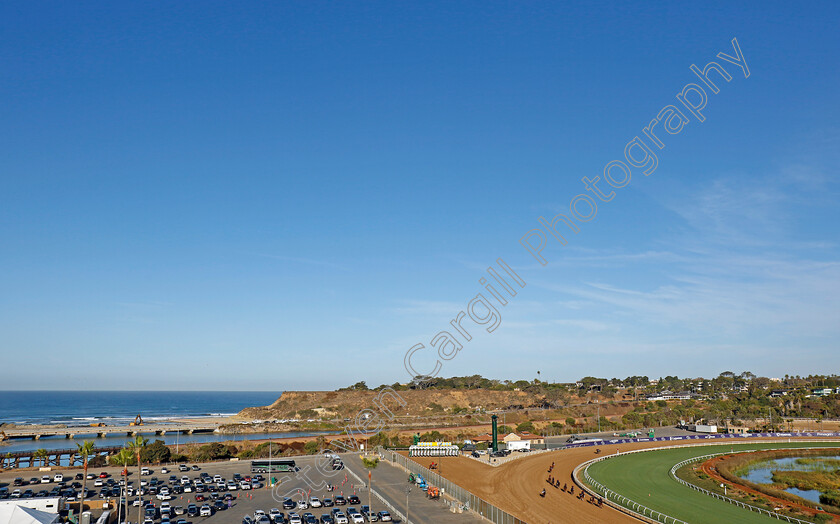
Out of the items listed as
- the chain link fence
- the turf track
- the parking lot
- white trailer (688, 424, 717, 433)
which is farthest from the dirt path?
white trailer (688, 424, 717, 433)

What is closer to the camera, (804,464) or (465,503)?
(465,503)

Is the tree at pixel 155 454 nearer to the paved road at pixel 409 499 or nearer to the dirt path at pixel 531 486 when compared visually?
the paved road at pixel 409 499

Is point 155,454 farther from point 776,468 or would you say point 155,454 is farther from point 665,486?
point 776,468

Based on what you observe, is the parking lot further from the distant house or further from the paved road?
the distant house

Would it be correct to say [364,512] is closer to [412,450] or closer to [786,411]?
[412,450]

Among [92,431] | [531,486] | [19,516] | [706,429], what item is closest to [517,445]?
[531,486]

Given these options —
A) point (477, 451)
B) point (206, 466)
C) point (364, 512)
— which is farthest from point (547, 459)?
point (206, 466)

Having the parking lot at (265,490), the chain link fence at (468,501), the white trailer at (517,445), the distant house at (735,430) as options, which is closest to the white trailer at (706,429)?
Result: the distant house at (735,430)
